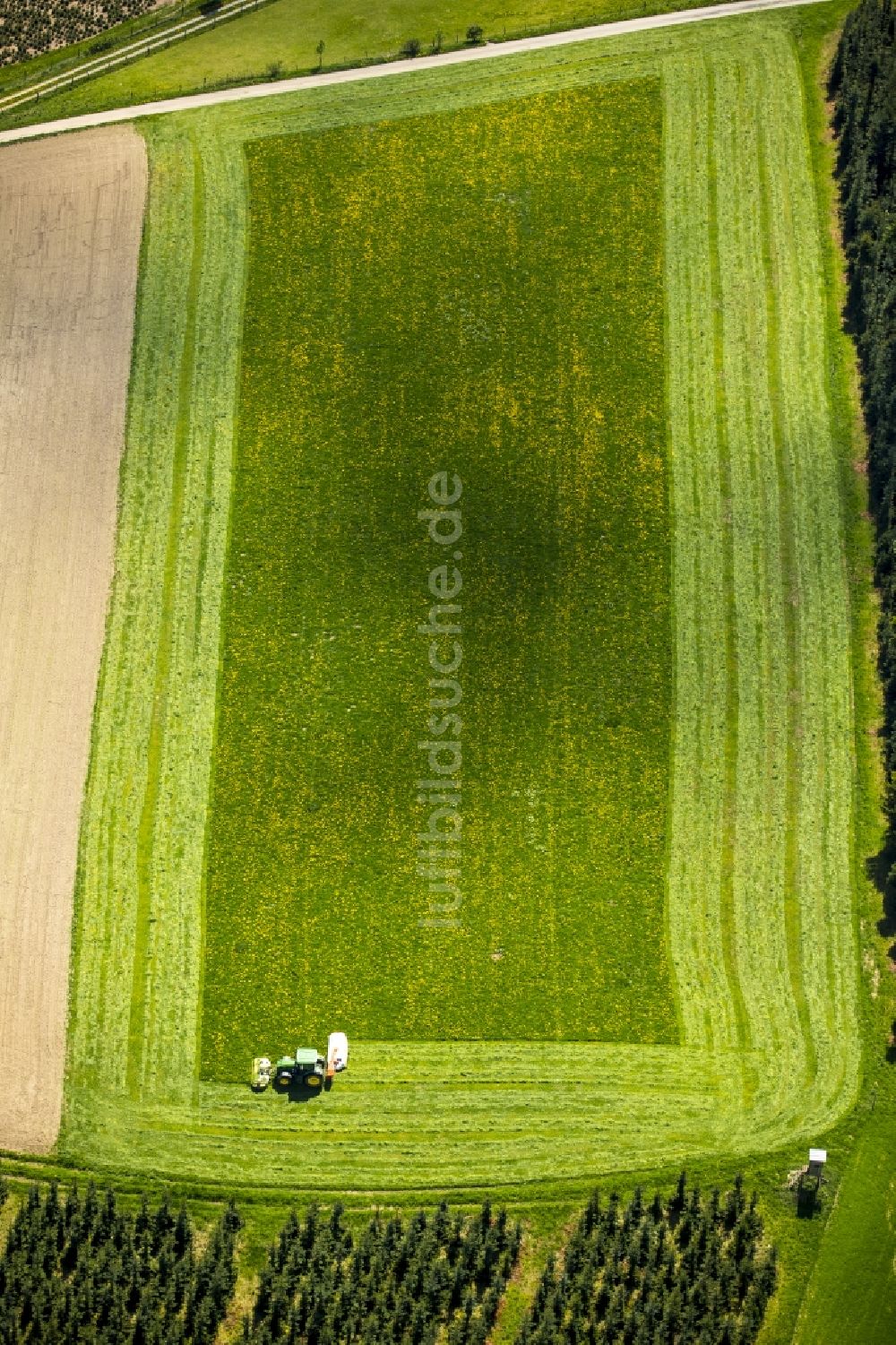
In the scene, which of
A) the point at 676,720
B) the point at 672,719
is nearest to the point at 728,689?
the point at 676,720

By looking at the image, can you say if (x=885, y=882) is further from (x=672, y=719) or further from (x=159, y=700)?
(x=159, y=700)

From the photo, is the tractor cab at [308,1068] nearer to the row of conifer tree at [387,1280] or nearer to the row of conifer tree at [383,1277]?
the row of conifer tree at [387,1280]

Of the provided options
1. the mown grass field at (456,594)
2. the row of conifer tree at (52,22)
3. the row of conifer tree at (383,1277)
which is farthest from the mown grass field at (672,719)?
the row of conifer tree at (52,22)

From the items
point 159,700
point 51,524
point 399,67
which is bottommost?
point 159,700

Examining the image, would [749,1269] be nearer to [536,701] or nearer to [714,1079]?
[714,1079]

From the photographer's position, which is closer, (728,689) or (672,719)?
(672,719)

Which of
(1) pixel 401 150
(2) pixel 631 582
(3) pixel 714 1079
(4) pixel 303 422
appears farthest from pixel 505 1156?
(1) pixel 401 150

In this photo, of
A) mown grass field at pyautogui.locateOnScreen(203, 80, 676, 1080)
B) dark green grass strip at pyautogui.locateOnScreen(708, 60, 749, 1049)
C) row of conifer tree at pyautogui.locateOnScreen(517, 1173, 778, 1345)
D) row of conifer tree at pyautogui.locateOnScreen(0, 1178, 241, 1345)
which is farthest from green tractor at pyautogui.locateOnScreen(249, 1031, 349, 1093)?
dark green grass strip at pyautogui.locateOnScreen(708, 60, 749, 1049)
